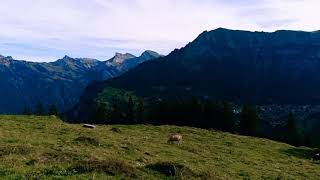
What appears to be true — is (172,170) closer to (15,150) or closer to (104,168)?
(104,168)

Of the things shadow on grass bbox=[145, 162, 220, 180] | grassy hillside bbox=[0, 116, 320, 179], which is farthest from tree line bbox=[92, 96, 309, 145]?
shadow on grass bbox=[145, 162, 220, 180]

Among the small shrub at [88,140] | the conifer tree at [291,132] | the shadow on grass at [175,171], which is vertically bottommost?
the conifer tree at [291,132]

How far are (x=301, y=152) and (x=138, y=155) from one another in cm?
2886

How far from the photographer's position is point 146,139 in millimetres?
54500

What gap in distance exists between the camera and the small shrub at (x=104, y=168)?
2960 cm

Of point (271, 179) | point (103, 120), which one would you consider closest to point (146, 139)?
point (271, 179)

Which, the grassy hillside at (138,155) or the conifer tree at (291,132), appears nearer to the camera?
the grassy hillside at (138,155)

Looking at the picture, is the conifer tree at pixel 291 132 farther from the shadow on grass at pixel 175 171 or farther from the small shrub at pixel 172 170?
the small shrub at pixel 172 170

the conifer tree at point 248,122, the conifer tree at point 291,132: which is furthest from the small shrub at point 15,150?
the conifer tree at point 291,132

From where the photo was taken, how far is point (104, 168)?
30172 mm

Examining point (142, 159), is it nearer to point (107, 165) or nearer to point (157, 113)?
point (107, 165)

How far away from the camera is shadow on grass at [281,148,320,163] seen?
59.0 metres

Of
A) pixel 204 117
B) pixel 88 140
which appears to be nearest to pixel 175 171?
pixel 88 140

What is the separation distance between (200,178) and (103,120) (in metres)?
102
